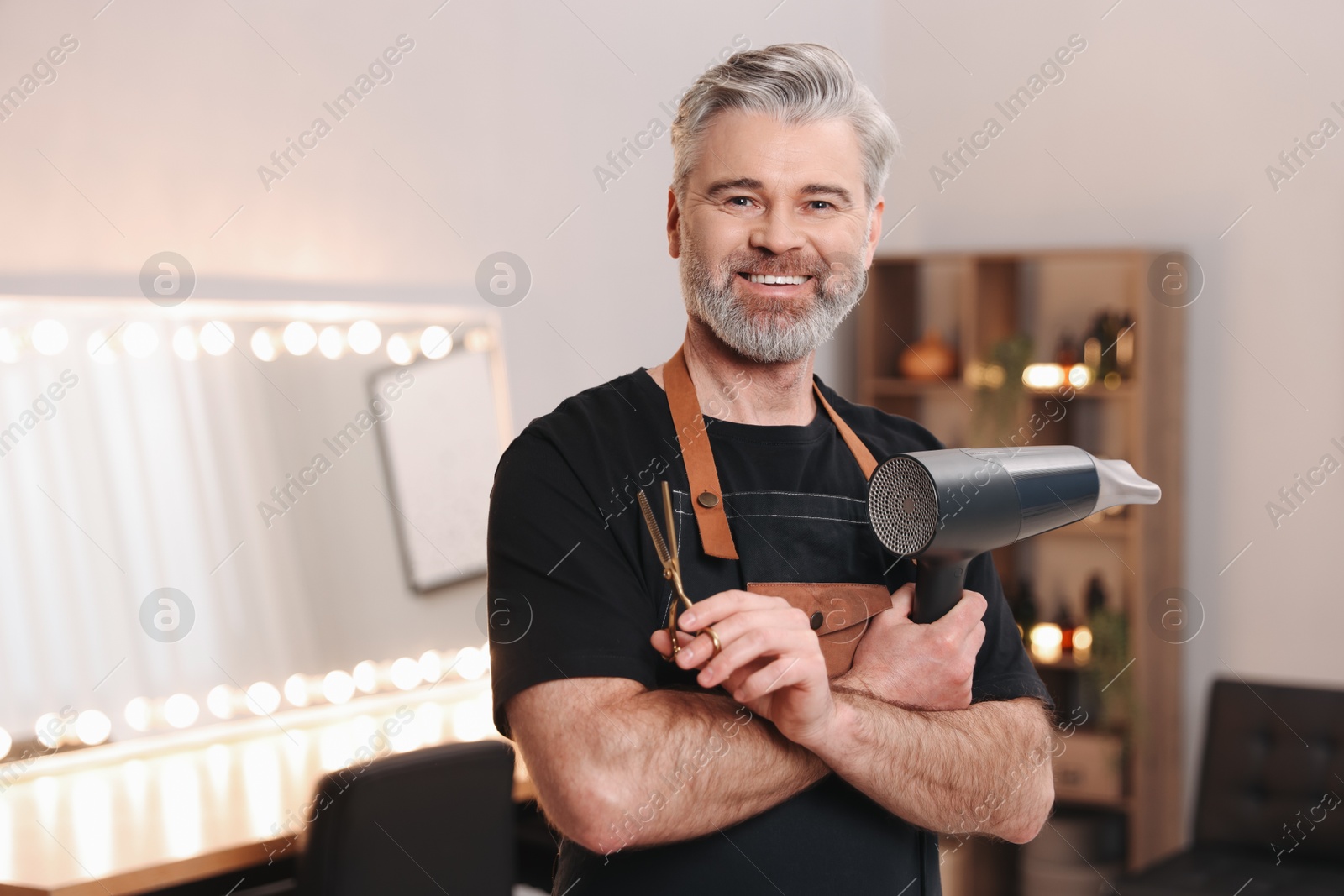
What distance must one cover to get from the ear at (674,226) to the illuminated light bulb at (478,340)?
6.28 ft

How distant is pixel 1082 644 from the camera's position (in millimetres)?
3982

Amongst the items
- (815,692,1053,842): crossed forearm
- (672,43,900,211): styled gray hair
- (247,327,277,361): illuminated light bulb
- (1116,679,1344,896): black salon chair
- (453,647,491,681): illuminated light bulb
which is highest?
(672,43,900,211): styled gray hair

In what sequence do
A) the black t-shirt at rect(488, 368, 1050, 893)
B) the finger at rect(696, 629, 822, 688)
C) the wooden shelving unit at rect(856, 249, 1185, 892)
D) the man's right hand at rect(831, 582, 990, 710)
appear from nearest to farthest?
the finger at rect(696, 629, 822, 688)
the black t-shirt at rect(488, 368, 1050, 893)
the man's right hand at rect(831, 582, 990, 710)
the wooden shelving unit at rect(856, 249, 1185, 892)

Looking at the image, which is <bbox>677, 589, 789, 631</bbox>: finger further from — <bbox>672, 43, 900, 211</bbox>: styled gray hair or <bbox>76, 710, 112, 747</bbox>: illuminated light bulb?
<bbox>76, 710, 112, 747</bbox>: illuminated light bulb

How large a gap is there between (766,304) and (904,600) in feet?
1.24

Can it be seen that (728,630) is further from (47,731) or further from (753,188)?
(47,731)

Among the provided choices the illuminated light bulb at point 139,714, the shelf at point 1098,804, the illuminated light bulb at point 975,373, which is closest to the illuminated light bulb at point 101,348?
the illuminated light bulb at point 139,714

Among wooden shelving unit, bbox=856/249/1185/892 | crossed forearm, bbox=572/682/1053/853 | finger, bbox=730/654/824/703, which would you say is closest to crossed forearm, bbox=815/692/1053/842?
crossed forearm, bbox=572/682/1053/853

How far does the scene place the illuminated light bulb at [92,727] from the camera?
2621mm

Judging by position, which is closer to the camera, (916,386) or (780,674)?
(780,674)

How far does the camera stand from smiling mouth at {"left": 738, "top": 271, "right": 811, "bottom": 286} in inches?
53.4

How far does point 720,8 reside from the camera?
155 inches

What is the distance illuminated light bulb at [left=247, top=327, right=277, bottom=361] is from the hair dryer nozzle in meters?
2.23

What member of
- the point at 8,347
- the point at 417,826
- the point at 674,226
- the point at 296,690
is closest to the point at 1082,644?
the point at 296,690
